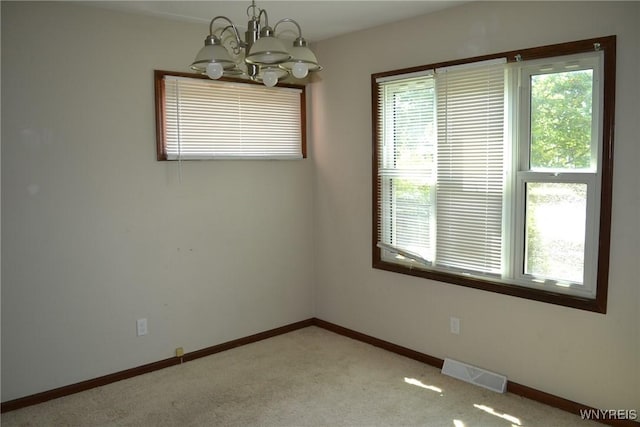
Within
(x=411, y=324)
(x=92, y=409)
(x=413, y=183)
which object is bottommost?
(x=92, y=409)

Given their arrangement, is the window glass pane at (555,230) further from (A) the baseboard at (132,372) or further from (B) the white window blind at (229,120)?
(A) the baseboard at (132,372)

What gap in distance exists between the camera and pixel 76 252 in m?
3.46

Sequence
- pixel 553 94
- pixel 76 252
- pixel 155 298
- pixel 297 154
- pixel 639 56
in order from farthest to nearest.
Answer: pixel 297 154 < pixel 155 298 < pixel 76 252 < pixel 553 94 < pixel 639 56

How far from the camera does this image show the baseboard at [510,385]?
3.06 m

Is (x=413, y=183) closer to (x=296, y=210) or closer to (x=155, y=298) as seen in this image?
(x=296, y=210)

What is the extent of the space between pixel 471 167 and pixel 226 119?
1888 millimetres

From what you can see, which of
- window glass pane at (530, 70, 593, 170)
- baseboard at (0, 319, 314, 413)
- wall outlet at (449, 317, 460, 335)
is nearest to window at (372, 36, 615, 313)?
window glass pane at (530, 70, 593, 170)

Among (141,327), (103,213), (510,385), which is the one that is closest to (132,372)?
(141,327)

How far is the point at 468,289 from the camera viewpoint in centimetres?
360

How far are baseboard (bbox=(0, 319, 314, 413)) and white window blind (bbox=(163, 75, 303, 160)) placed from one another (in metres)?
1.50

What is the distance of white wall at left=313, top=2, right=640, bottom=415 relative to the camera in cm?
281

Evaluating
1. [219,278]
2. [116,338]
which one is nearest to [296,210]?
[219,278]

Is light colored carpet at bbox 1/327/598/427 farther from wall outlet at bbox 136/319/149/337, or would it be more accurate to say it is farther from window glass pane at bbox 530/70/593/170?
window glass pane at bbox 530/70/593/170

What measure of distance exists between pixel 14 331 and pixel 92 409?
68cm
